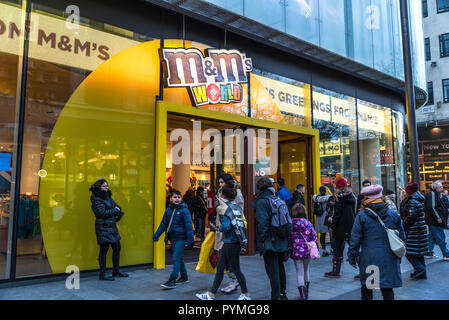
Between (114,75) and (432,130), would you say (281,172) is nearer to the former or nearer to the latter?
(114,75)

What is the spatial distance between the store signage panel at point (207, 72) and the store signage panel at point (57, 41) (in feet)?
4.08

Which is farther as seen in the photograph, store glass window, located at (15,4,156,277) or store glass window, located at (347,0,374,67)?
store glass window, located at (347,0,374,67)

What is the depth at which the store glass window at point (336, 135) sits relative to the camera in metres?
12.9

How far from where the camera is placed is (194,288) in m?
6.64

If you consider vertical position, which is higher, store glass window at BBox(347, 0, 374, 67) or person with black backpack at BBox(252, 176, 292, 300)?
store glass window at BBox(347, 0, 374, 67)

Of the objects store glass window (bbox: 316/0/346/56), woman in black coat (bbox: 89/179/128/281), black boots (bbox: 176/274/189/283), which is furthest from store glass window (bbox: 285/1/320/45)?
black boots (bbox: 176/274/189/283)

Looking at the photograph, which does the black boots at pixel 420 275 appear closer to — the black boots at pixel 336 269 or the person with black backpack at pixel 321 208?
the black boots at pixel 336 269

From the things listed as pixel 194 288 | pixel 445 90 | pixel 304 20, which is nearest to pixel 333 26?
pixel 304 20

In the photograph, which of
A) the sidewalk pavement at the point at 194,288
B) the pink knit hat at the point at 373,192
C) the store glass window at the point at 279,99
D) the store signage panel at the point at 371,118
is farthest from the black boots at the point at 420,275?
the store signage panel at the point at 371,118

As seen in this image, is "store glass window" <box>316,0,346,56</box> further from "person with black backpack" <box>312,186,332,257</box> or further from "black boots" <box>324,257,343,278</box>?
"black boots" <box>324,257,343,278</box>

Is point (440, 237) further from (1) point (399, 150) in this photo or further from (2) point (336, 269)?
(1) point (399, 150)

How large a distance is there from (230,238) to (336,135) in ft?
29.8

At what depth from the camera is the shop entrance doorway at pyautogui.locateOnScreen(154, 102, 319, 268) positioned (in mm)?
9430

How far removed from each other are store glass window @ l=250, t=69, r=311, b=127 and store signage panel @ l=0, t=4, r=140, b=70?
168 inches
